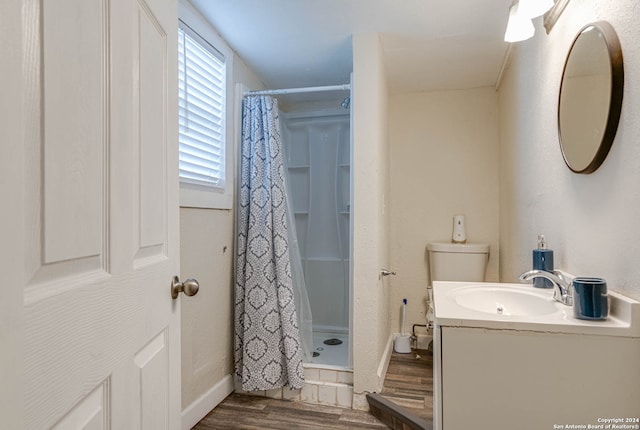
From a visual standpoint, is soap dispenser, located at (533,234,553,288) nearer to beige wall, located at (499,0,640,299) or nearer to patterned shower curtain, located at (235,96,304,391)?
beige wall, located at (499,0,640,299)

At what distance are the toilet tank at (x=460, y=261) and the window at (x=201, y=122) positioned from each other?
1.64 metres

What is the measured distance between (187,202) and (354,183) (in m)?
0.92

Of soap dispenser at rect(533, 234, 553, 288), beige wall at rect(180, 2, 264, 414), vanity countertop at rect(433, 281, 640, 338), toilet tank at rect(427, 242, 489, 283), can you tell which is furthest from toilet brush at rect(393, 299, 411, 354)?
vanity countertop at rect(433, 281, 640, 338)

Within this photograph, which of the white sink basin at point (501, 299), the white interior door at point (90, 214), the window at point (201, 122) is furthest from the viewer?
the window at point (201, 122)

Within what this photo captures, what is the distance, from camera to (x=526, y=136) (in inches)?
77.4

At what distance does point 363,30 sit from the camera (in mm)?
2078

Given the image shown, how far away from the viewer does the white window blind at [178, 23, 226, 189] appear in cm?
183

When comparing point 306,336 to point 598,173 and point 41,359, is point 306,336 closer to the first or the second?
point 598,173

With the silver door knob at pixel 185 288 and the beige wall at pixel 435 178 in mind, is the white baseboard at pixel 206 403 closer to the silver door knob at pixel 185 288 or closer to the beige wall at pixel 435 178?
the silver door knob at pixel 185 288

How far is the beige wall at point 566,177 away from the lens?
3.11 feet

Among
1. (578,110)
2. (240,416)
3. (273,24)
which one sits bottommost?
(240,416)

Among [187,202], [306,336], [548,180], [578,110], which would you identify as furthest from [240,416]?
[578,110]

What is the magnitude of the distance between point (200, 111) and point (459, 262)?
2.07 m

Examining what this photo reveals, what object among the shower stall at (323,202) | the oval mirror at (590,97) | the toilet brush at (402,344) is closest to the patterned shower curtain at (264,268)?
the shower stall at (323,202)
